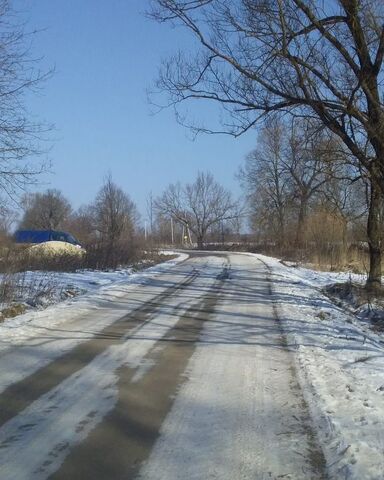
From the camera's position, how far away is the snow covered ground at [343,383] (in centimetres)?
449

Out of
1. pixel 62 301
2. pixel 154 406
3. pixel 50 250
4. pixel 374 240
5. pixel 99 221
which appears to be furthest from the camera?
pixel 99 221

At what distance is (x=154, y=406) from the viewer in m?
5.75

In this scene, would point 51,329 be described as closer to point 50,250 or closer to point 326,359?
point 326,359

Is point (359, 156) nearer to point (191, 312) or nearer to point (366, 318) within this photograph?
point (366, 318)

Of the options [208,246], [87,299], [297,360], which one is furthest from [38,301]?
[208,246]

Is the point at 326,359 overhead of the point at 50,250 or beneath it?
beneath

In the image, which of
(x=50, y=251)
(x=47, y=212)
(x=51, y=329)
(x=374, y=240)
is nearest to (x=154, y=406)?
(x=51, y=329)

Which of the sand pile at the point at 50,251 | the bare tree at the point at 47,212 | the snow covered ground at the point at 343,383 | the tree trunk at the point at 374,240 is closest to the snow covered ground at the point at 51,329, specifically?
the snow covered ground at the point at 343,383

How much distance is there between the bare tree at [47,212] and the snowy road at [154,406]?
73.2m

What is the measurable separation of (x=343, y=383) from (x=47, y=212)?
86832 millimetres

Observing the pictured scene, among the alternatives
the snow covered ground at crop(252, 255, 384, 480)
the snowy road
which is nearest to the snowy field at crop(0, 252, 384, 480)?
the snow covered ground at crop(252, 255, 384, 480)

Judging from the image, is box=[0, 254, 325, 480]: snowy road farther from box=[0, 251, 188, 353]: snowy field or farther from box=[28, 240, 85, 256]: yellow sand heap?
box=[28, 240, 85, 256]: yellow sand heap

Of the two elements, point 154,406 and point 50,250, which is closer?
point 154,406

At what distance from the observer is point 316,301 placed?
1598 centimetres
